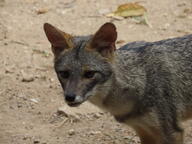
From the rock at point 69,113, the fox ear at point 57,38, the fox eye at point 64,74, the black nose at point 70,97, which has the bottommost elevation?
the rock at point 69,113

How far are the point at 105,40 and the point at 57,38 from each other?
48cm

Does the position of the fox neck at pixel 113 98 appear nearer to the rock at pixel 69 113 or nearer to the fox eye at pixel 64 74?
the fox eye at pixel 64 74

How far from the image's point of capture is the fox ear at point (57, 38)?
592cm

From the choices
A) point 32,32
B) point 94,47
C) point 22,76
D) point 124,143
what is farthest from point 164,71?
point 32,32

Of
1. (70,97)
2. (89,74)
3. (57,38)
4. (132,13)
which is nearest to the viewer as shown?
(70,97)

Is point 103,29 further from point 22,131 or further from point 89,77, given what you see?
point 22,131

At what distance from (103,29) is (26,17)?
4327 mm

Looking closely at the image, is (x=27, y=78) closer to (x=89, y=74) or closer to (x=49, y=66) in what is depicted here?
(x=49, y=66)

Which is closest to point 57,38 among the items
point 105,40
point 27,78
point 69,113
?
point 105,40

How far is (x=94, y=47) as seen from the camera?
5906 mm

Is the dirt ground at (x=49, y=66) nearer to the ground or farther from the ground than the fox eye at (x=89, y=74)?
nearer to the ground

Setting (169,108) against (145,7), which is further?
(145,7)

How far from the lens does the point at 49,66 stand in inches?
334

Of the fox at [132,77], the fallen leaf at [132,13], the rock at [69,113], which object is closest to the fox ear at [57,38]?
the fox at [132,77]
